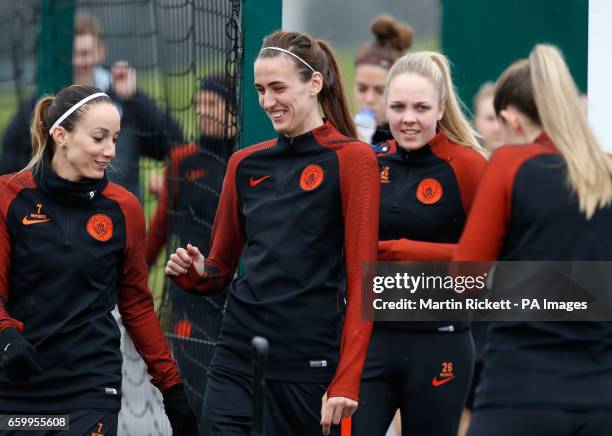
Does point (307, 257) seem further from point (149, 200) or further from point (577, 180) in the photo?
point (149, 200)

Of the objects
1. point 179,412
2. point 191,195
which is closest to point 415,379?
point 179,412

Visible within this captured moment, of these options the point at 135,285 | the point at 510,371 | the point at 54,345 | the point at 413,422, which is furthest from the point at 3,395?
the point at 510,371

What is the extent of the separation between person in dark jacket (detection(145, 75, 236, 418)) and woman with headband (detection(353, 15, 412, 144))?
0.76m

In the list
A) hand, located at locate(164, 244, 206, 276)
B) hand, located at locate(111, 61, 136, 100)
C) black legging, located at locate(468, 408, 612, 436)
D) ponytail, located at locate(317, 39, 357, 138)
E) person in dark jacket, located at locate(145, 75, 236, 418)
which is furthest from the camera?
hand, located at locate(111, 61, 136, 100)

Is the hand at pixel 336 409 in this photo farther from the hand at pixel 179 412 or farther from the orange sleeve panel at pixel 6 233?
the orange sleeve panel at pixel 6 233

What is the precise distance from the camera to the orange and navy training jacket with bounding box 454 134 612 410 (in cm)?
339

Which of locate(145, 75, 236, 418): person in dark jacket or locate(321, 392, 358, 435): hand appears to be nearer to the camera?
locate(321, 392, 358, 435): hand

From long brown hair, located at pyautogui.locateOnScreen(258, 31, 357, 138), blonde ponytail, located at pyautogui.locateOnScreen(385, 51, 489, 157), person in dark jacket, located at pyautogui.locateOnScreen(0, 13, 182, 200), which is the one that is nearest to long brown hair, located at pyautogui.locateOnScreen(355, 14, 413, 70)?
person in dark jacket, located at pyautogui.locateOnScreen(0, 13, 182, 200)

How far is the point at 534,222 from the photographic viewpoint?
3398 mm

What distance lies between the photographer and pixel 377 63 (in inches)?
268

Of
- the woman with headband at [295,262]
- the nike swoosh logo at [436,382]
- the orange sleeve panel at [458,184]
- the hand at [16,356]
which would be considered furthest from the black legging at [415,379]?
the hand at [16,356]

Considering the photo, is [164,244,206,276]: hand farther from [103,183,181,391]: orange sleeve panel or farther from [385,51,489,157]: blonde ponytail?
[385,51,489,157]: blonde ponytail

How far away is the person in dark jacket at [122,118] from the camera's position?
7.62 m

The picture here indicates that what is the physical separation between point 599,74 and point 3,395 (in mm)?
3458
